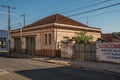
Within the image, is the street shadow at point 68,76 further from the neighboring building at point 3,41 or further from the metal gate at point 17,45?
the neighboring building at point 3,41

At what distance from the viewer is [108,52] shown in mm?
20578

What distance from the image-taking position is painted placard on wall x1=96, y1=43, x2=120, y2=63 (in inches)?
Result: 772

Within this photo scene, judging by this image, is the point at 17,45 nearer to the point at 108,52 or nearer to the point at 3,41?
the point at 3,41

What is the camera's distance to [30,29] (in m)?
34.6

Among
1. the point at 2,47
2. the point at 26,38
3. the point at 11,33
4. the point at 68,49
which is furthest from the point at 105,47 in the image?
the point at 2,47

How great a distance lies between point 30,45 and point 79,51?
43.0 feet

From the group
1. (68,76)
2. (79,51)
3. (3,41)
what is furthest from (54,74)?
(3,41)

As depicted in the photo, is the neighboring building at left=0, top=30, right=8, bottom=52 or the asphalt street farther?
the neighboring building at left=0, top=30, right=8, bottom=52

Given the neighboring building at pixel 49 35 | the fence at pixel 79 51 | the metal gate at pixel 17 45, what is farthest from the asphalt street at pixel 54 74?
the metal gate at pixel 17 45

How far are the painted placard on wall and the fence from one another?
81 centimetres

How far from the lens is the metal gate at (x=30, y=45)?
112 ft

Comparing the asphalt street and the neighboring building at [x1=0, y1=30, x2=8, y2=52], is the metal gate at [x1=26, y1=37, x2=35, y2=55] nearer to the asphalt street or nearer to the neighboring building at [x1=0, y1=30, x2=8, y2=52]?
the asphalt street

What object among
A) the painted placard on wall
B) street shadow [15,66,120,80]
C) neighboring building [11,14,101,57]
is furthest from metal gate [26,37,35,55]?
street shadow [15,66,120,80]

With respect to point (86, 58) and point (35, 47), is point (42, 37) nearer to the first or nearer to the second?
point (35, 47)
